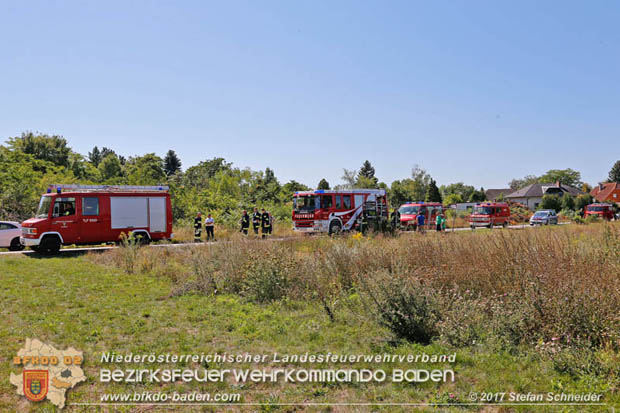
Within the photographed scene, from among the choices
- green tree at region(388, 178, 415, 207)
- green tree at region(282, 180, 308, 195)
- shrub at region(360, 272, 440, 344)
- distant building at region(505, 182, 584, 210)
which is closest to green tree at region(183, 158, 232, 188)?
green tree at region(282, 180, 308, 195)

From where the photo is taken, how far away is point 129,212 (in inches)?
746

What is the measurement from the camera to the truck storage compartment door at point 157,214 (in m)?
19.6

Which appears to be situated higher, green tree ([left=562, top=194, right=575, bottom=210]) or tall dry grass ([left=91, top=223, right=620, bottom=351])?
green tree ([left=562, top=194, right=575, bottom=210])

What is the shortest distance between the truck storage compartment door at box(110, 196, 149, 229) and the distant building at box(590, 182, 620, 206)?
88.9 meters

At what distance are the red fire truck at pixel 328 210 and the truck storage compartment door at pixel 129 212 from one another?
7993mm

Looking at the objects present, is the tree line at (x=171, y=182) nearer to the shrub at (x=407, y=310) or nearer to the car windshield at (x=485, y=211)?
the car windshield at (x=485, y=211)

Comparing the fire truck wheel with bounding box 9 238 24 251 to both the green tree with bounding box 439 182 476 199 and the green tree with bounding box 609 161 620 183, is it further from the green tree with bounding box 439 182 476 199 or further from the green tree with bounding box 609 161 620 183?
the green tree with bounding box 609 161 620 183

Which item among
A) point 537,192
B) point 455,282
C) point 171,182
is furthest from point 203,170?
point 537,192

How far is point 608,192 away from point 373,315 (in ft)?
326

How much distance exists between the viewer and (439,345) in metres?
5.28

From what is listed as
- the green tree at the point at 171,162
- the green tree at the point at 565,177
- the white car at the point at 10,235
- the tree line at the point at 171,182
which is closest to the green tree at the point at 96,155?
the green tree at the point at 171,162

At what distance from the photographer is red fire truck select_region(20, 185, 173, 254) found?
55.5 feet

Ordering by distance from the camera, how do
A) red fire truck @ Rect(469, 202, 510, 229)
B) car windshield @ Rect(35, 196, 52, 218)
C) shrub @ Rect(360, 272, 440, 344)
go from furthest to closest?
red fire truck @ Rect(469, 202, 510, 229) < car windshield @ Rect(35, 196, 52, 218) < shrub @ Rect(360, 272, 440, 344)

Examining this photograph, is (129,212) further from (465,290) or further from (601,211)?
(601,211)
